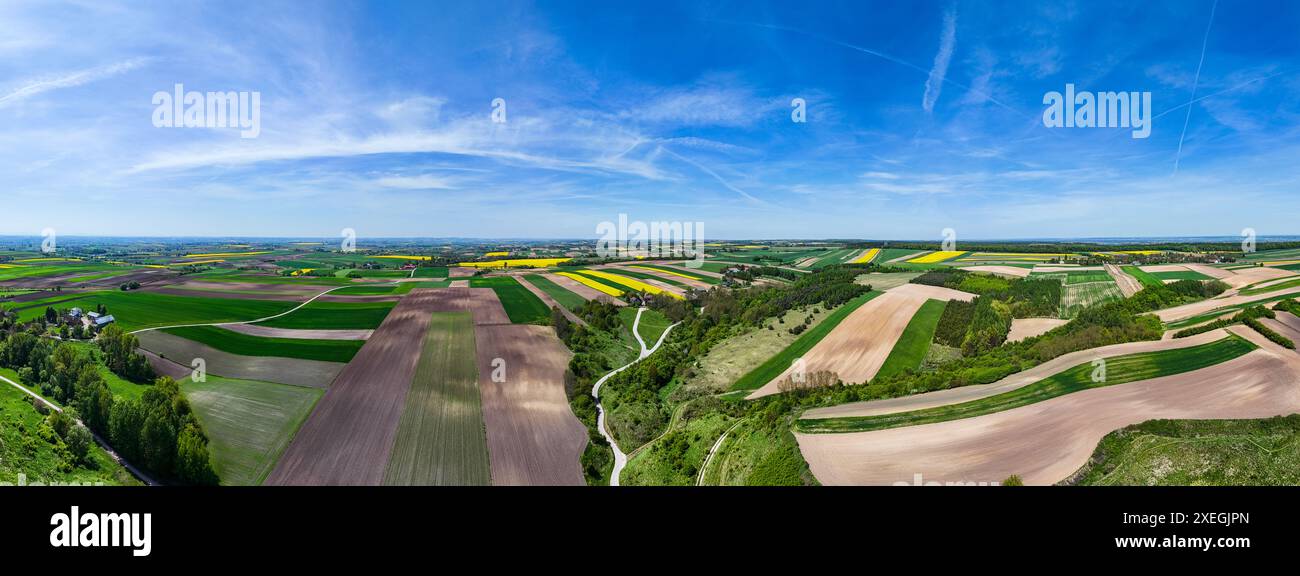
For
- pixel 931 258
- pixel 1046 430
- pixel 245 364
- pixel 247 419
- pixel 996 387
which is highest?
pixel 931 258

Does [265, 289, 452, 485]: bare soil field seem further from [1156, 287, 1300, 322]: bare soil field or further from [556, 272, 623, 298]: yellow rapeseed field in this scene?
[1156, 287, 1300, 322]: bare soil field

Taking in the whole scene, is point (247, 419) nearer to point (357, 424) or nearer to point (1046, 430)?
point (357, 424)

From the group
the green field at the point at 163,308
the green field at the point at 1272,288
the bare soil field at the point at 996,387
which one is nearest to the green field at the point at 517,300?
the green field at the point at 163,308

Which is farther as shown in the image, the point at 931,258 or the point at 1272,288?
the point at 931,258

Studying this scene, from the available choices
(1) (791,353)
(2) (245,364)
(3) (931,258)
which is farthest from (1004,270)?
(2) (245,364)

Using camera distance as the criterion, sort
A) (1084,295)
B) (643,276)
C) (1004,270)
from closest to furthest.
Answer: (1084,295) → (1004,270) → (643,276)

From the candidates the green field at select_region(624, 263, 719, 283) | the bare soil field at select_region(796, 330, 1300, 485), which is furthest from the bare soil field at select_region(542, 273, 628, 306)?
the bare soil field at select_region(796, 330, 1300, 485)
